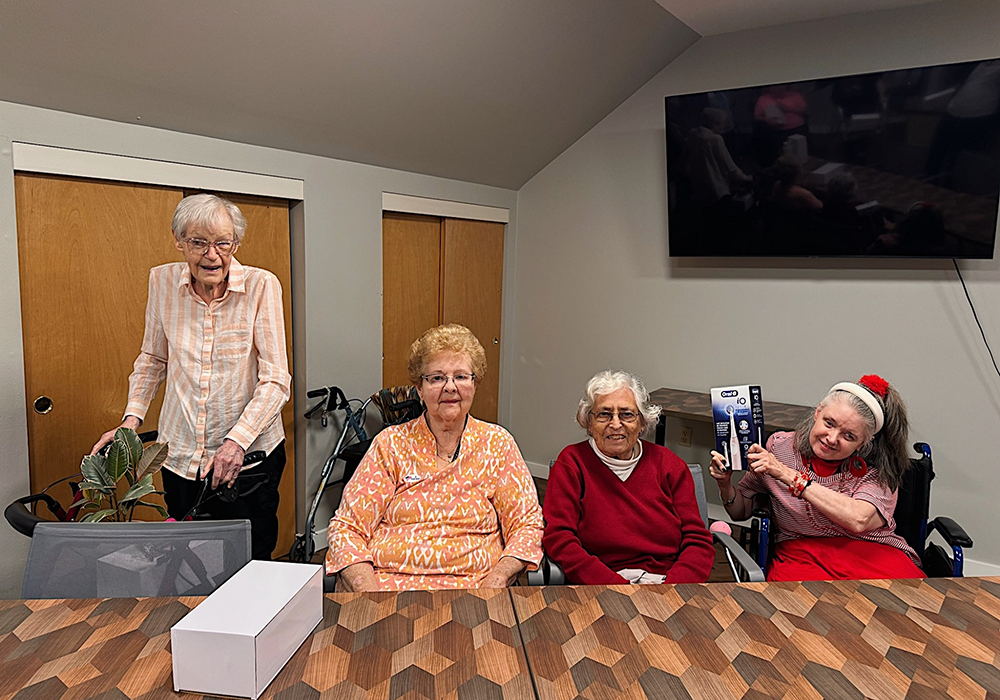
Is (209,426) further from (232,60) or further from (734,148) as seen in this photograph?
(734,148)

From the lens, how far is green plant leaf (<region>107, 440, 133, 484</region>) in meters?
1.84

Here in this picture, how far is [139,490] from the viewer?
6.01 feet

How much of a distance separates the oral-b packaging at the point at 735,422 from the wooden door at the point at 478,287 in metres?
2.26

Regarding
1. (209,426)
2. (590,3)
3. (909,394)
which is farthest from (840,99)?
(209,426)

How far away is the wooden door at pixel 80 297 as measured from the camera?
2.40 meters

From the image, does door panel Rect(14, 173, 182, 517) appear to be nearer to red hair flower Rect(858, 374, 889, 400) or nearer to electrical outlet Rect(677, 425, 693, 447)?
red hair flower Rect(858, 374, 889, 400)

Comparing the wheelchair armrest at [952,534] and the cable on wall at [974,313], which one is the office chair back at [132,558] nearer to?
the wheelchair armrest at [952,534]

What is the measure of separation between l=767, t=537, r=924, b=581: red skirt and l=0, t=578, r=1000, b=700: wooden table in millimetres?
510

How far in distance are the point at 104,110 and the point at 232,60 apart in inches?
19.2

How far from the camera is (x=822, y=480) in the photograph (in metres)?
2.21

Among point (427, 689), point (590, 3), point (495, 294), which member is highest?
point (590, 3)

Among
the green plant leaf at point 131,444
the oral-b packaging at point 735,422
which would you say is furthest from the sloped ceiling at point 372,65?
the oral-b packaging at point 735,422

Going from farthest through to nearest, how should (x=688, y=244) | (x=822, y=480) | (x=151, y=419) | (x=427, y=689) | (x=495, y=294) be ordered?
(x=495, y=294) < (x=688, y=244) < (x=151, y=419) < (x=822, y=480) < (x=427, y=689)

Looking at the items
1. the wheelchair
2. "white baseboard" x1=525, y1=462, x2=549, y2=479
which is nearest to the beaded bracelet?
the wheelchair
